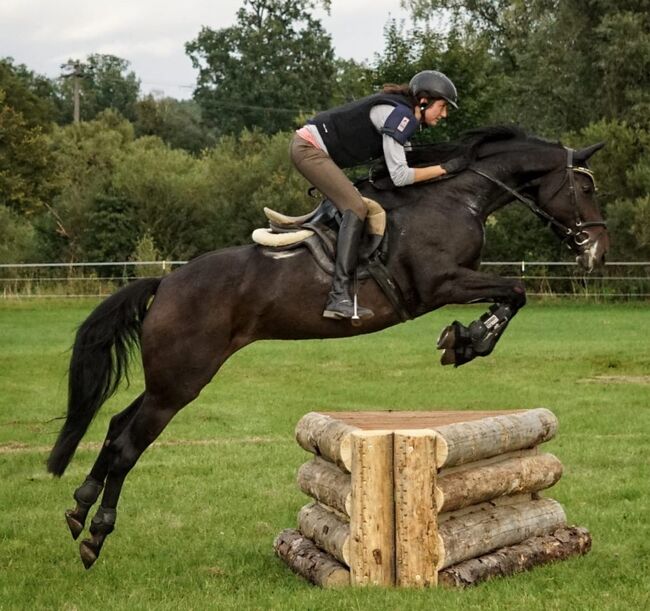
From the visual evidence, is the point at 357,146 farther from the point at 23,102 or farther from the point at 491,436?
the point at 23,102

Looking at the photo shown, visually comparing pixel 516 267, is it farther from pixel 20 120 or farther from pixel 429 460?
pixel 429 460

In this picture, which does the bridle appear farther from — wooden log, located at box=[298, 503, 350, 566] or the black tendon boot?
wooden log, located at box=[298, 503, 350, 566]

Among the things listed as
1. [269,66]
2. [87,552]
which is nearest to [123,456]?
[87,552]

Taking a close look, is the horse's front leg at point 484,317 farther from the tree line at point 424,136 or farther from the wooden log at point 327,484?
the tree line at point 424,136

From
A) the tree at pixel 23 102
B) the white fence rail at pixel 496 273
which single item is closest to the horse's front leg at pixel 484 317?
the white fence rail at pixel 496 273

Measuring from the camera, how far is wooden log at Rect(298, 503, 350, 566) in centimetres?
588

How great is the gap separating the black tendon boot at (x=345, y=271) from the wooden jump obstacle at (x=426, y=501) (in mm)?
651

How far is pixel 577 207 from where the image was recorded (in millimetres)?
7039

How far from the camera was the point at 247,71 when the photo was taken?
68.3m

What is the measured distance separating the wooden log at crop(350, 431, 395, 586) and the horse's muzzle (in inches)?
80.6

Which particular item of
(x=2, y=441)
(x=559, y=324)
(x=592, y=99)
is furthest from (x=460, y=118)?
(x=2, y=441)

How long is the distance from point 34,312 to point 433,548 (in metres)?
24.8

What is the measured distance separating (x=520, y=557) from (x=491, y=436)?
0.72 meters

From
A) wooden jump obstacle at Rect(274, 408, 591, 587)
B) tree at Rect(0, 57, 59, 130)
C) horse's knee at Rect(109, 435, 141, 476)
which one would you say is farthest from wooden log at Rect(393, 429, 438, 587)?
tree at Rect(0, 57, 59, 130)
